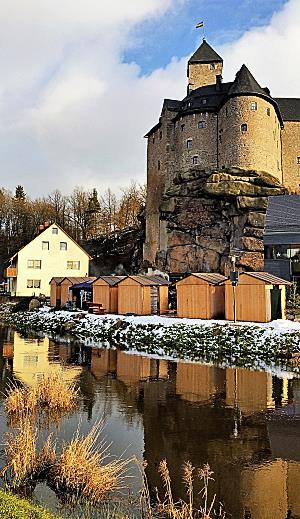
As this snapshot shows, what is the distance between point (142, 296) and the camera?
2870 cm

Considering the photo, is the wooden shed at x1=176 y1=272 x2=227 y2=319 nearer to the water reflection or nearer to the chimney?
the water reflection

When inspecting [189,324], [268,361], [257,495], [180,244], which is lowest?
[257,495]

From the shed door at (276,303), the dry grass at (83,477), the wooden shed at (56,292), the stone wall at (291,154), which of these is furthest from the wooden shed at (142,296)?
the stone wall at (291,154)

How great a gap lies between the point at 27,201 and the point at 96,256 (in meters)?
18.4

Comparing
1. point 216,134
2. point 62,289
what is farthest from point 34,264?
point 216,134

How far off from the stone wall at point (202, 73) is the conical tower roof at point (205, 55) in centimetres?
54

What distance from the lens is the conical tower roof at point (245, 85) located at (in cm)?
4581

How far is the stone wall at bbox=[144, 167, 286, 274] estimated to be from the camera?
4259 cm

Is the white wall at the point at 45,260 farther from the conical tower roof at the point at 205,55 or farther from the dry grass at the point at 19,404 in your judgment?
the dry grass at the point at 19,404

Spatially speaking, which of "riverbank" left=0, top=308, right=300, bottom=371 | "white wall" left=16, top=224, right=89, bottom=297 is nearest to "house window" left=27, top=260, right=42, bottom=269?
"white wall" left=16, top=224, right=89, bottom=297

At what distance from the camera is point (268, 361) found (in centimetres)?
1830

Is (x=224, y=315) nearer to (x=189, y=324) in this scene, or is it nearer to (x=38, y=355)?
(x=189, y=324)

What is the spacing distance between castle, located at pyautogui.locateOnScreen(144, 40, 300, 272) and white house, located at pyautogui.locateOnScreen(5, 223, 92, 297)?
849 cm

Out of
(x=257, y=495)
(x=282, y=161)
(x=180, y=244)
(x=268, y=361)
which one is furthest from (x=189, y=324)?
(x=282, y=161)
